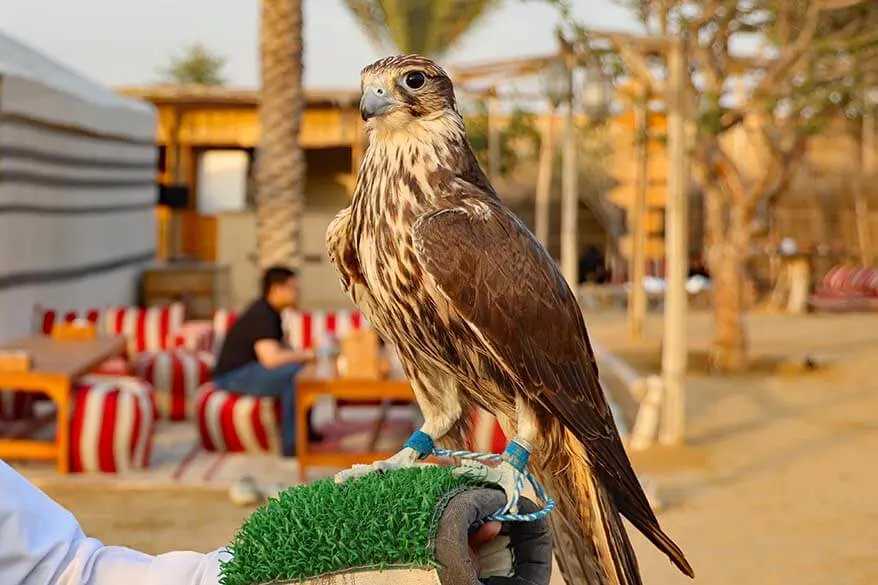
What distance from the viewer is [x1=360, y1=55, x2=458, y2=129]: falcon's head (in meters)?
2.04

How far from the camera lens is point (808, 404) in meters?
10.2

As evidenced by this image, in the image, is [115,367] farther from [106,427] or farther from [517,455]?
[517,455]

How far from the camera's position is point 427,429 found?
2.11 meters

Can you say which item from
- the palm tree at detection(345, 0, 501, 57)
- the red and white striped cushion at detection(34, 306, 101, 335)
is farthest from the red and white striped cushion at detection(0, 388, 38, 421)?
the palm tree at detection(345, 0, 501, 57)

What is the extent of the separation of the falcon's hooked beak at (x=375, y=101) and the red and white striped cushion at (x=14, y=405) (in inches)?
264

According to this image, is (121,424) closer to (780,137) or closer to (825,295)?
(780,137)

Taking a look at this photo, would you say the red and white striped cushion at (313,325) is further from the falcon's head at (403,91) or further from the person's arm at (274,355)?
the falcon's head at (403,91)

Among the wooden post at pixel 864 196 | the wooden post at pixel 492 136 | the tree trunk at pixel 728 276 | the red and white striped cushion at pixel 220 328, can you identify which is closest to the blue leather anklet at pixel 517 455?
the red and white striped cushion at pixel 220 328

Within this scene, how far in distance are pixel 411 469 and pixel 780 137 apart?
10.2 metres

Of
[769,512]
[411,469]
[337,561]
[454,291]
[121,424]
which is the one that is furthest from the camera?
[121,424]

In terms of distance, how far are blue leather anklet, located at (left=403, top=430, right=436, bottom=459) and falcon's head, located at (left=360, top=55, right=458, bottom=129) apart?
0.55 metres

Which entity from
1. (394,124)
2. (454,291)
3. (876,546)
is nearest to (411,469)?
(454,291)

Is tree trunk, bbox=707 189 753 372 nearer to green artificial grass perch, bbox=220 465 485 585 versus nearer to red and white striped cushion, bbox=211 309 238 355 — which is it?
red and white striped cushion, bbox=211 309 238 355

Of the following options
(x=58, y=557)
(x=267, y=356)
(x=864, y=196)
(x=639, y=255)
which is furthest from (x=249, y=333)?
(x=864, y=196)
